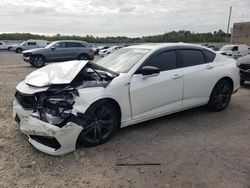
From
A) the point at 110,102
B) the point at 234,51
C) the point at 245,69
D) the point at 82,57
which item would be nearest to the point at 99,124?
the point at 110,102

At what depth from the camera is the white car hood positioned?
13.2 ft

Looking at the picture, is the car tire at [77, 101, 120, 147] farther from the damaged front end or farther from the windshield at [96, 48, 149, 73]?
the windshield at [96, 48, 149, 73]

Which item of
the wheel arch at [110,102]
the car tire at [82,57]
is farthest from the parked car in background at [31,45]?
the wheel arch at [110,102]

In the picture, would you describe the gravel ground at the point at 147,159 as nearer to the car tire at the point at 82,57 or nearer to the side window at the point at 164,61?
the side window at the point at 164,61

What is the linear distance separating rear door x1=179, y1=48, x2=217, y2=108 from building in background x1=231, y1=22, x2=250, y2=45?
5572 cm

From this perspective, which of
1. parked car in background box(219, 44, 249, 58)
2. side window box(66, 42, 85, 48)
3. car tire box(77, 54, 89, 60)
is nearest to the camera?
side window box(66, 42, 85, 48)

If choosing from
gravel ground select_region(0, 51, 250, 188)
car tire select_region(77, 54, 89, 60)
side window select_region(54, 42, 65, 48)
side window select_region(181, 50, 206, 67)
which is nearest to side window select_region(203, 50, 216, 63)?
side window select_region(181, 50, 206, 67)

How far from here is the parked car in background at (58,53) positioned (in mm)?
16516

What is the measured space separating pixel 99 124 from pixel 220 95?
122 inches

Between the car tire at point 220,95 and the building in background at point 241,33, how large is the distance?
55.2 m

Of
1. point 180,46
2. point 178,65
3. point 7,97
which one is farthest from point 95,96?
point 7,97

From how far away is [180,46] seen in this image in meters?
5.36

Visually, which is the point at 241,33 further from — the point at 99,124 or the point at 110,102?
the point at 99,124

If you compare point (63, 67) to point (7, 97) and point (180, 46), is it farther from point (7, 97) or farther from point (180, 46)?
point (7, 97)
